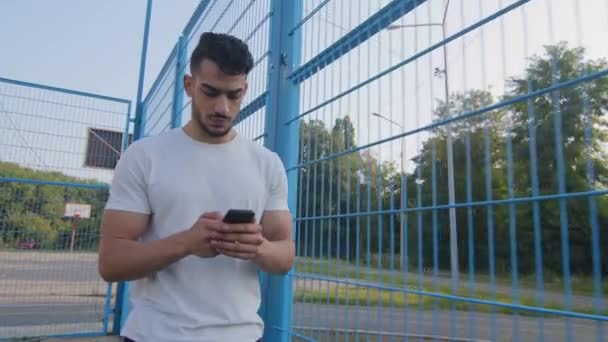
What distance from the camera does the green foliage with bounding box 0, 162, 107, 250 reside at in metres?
4.94

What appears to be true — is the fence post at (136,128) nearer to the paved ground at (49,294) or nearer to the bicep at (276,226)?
the paved ground at (49,294)

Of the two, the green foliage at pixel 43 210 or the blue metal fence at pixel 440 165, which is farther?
the green foliage at pixel 43 210

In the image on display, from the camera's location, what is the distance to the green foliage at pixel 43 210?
4.94m

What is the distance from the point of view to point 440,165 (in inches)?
66.7

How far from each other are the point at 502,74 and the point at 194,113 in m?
1.00

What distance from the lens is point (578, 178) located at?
1.26 metres

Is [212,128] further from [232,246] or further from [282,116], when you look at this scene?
[282,116]

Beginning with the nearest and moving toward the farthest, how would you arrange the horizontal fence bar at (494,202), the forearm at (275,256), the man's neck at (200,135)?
the horizontal fence bar at (494,202) < the forearm at (275,256) < the man's neck at (200,135)

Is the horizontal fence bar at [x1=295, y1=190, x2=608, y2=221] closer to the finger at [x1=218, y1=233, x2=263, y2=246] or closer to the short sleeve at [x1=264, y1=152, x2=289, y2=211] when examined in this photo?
the short sleeve at [x1=264, y1=152, x2=289, y2=211]

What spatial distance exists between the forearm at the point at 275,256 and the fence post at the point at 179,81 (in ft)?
9.95

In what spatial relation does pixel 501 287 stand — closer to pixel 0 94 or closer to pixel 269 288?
pixel 269 288

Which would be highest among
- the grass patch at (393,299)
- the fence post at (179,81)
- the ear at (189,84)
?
the fence post at (179,81)

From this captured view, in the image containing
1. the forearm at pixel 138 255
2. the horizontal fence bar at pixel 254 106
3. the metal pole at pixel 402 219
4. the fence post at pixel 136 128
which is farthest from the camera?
the fence post at pixel 136 128

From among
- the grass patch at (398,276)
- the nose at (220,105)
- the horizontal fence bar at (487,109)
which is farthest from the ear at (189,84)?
the grass patch at (398,276)
